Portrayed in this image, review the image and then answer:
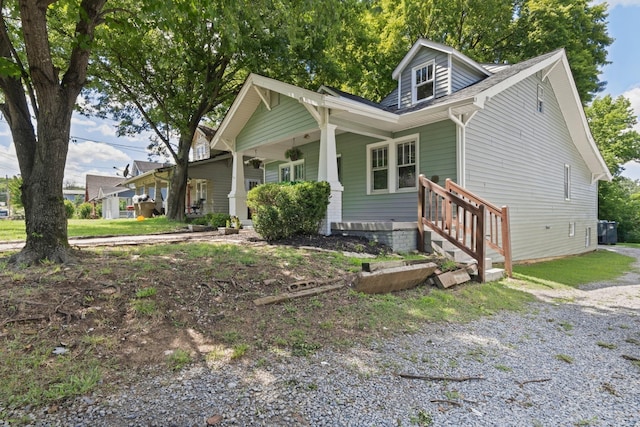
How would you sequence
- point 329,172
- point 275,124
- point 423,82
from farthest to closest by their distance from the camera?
point 423,82 → point 275,124 → point 329,172

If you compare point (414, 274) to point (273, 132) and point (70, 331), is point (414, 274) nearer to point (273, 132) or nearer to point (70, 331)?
point (70, 331)

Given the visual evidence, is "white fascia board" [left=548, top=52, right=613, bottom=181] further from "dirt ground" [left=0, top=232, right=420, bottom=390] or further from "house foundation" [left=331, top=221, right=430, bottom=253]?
"dirt ground" [left=0, top=232, right=420, bottom=390]

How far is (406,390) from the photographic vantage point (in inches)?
93.4

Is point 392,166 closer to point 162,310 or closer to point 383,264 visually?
point 383,264

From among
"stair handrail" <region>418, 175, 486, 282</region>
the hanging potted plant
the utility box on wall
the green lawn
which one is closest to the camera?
"stair handrail" <region>418, 175, 486, 282</region>

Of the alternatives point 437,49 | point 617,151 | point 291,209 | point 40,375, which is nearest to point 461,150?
point 437,49

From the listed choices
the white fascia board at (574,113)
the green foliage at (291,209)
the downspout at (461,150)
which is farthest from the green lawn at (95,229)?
the white fascia board at (574,113)

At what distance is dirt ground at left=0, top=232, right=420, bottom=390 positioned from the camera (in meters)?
2.67

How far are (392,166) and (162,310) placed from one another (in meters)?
7.21

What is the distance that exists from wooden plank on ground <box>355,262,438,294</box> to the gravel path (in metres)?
0.99

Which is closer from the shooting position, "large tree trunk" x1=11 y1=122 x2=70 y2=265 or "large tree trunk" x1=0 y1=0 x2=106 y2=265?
"large tree trunk" x1=0 y1=0 x2=106 y2=265

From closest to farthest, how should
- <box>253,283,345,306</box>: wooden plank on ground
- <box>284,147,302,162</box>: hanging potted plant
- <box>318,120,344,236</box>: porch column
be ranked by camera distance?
<box>253,283,345,306</box>: wooden plank on ground → <box>318,120,344,236</box>: porch column → <box>284,147,302,162</box>: hanging potted plant

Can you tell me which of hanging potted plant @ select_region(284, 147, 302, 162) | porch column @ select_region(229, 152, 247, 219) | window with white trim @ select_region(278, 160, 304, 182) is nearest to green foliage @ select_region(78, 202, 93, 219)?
window with white trim @ select_region(278, 160, 304, 182)

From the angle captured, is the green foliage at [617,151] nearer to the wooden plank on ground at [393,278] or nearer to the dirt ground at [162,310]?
the wooden plank on ground at [393,278]
